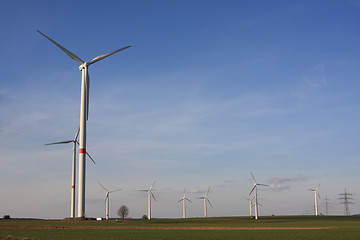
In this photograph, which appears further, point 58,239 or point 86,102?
point 86,102

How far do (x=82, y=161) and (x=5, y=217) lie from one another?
265ft

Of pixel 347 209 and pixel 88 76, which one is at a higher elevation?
pixel 88 76

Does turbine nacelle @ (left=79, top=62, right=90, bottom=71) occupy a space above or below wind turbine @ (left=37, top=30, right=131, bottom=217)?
above

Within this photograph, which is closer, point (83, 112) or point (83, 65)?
point (83, 112)

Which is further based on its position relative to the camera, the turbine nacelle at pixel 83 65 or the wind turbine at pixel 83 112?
the turbine nacelle at pixel 83 65

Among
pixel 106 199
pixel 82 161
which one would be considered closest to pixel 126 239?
pixel 82 161

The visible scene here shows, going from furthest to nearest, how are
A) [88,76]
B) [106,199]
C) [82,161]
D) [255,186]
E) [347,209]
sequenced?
1. [347,209]
2. [255,186]
3. [106,199]
4. [88,76]
5. [82,161]

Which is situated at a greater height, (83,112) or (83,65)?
(83,65)

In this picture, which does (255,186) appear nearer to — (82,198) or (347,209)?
(347,209)

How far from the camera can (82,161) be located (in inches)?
3844

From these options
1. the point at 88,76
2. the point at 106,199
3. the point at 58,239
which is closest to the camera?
the point at 58,239

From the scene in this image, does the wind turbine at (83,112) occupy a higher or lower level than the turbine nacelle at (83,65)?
lower

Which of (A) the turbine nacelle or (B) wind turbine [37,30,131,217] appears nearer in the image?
(B) wind turbine [37,30,131,217]

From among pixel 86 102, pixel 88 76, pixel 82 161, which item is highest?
pixel 88 76
